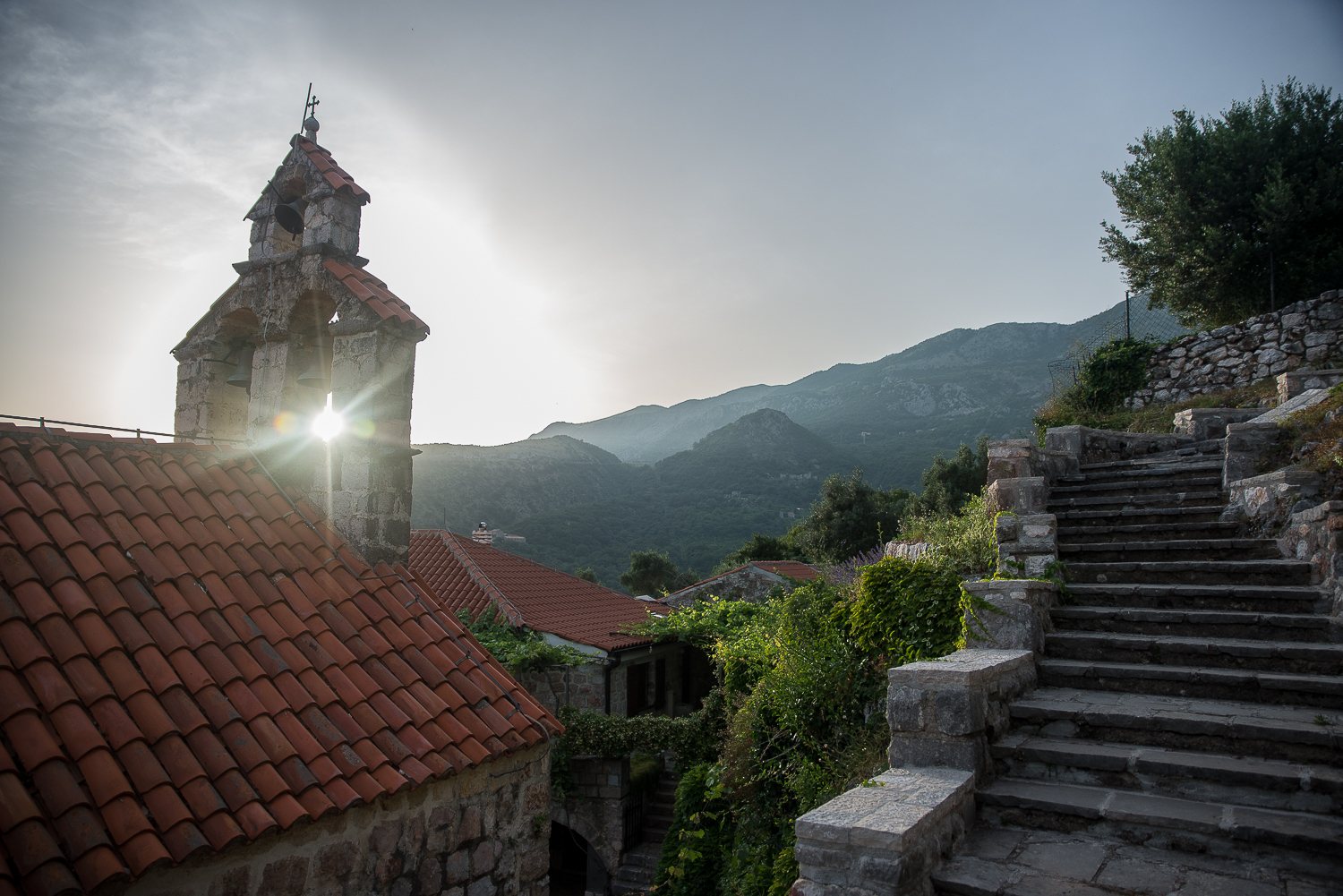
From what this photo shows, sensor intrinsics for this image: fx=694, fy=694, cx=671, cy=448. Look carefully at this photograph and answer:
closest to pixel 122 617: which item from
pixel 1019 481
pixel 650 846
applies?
pixel 1019 481

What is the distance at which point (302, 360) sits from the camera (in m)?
6.66

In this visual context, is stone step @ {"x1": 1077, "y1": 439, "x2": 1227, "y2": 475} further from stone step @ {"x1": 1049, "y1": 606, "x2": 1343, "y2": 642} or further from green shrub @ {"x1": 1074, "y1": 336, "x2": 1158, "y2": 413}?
green shrub @ {"x1": 1074, "y1": 336, "x2": 1158, "y2": 413}

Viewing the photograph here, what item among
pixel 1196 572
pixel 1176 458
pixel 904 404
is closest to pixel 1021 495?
pixel 1196 572

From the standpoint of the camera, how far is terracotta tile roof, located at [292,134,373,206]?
6.52 metres

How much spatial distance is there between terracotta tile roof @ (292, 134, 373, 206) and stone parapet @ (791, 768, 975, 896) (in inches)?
254

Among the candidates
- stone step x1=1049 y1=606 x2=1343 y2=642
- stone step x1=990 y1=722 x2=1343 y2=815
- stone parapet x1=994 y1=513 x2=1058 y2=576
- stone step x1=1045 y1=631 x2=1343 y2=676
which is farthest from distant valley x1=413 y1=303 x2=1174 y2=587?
stone step x1=990 y1=722 x2=1343 y2=815

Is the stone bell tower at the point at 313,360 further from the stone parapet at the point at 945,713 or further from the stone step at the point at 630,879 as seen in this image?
the stone step at the point at 630,879

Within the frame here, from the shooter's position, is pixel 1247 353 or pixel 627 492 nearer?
pixel 1247 353

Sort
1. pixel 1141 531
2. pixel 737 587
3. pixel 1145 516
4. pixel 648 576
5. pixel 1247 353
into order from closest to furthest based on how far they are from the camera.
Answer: pixel 1141 531 → pixel 1145 516 → pixel 1247 353 → pixel 737 587 → pixel 648 576

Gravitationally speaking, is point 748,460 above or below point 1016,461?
above

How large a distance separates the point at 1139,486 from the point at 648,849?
11347 millimetres

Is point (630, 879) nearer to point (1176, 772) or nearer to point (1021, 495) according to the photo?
point (1021, 495)

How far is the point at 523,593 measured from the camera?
54.7 ft

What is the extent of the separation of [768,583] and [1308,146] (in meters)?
16.1
